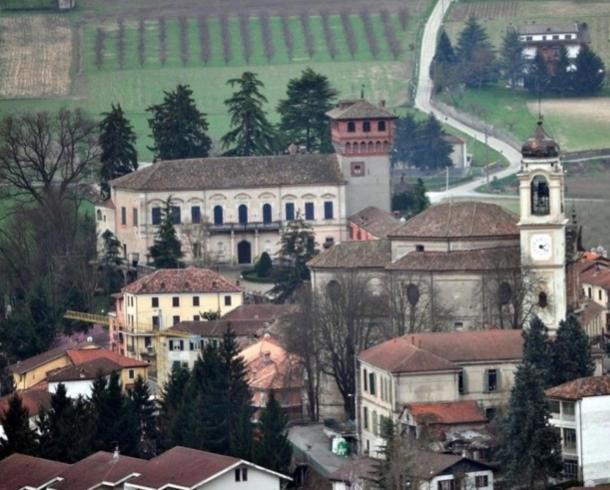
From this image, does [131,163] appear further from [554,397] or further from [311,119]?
[554,397]

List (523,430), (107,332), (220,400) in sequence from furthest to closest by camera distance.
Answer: (107,332) → (220,400) → (523,430)

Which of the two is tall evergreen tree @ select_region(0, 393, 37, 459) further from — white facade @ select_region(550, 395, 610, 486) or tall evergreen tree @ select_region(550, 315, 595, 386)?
white facade @ select_region(550, 395, 610, 486)

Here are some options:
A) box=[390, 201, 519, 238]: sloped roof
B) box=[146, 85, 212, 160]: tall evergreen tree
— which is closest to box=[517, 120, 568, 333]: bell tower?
box=[390, 201, 519, 238]: sloped roof

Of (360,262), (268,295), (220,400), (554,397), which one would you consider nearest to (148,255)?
(268,295)

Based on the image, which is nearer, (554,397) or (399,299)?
(554,397)

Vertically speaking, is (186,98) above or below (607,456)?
above

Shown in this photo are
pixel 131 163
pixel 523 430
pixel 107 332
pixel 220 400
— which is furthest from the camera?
pixel 131 163
